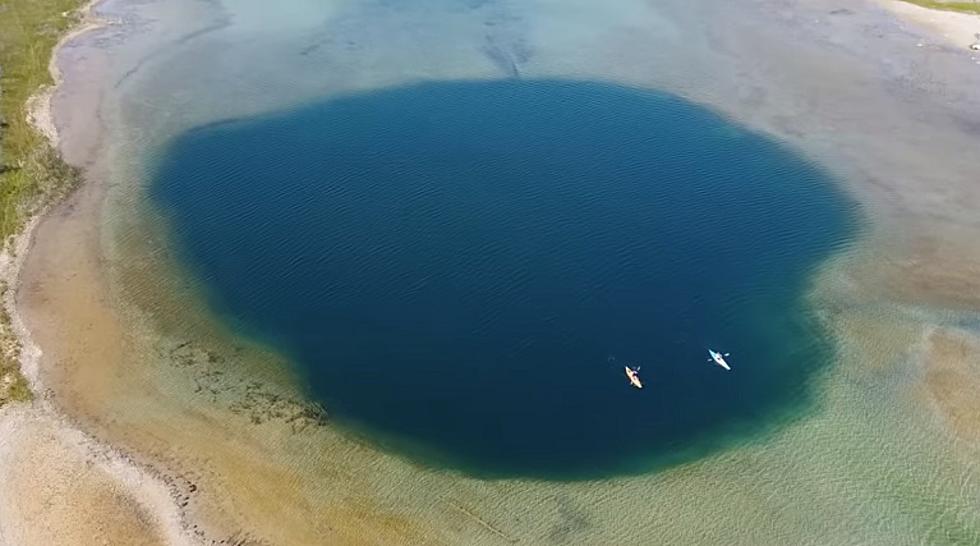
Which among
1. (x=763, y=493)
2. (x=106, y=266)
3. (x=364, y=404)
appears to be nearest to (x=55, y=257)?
(x=106, y=266)

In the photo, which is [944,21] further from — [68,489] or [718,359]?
[68,489]

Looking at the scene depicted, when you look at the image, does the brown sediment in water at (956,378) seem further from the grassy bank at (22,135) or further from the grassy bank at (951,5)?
the grassy bank at (951,5)

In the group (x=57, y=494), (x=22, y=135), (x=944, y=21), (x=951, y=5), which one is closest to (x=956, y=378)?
(x=57, y=494)

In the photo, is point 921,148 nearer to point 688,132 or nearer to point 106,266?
point 688,132

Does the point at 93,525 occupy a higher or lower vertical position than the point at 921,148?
higher

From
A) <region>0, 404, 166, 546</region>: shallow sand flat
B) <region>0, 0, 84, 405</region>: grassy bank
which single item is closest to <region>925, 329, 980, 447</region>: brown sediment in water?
<region>0, 404, 166, 546</region>: shallow sand flat

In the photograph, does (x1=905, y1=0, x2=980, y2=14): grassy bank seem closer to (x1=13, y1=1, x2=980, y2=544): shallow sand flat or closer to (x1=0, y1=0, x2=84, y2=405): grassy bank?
(x1=13, y1=1, x2=980, y2=544): shallow sand flat

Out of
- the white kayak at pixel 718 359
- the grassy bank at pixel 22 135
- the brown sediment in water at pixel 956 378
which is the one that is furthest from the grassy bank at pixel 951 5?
the grassy bank at pixel 22 135
